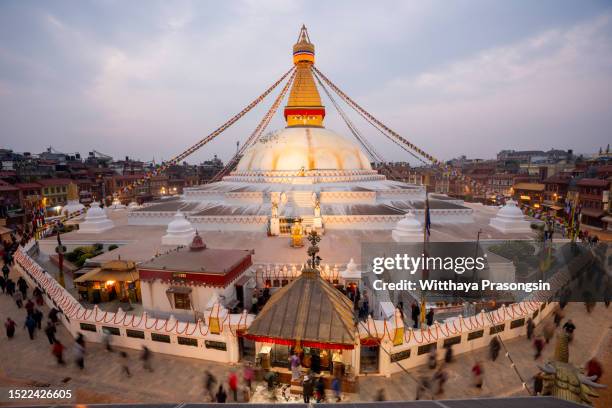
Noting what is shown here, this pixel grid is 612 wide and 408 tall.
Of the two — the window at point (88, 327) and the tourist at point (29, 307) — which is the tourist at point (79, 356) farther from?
the tourist at point (29, 307)

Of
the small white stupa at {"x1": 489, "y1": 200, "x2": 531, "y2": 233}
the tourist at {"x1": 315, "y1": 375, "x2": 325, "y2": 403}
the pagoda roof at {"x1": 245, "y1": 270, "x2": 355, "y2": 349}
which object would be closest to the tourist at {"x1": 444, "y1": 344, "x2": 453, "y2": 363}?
the tourist at {"x1": 315, "y1": 375, "x2": 325, "y2": 403}

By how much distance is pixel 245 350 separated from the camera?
27.0 feet

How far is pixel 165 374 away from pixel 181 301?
2.17m

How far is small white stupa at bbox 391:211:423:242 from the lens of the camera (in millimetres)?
15172

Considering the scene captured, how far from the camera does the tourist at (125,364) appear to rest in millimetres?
7432

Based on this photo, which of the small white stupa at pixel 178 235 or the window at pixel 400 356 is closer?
the window at pixel 400 356

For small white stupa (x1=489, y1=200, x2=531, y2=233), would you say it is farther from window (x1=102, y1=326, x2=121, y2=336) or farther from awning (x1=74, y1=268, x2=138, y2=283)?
window (x1=102, y1=326, x2=121, y2=336)

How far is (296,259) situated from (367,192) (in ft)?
32.7

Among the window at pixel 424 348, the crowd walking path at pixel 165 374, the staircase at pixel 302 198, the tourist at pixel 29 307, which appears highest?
the staircase at pixel 302 198

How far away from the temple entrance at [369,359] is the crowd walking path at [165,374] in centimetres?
21

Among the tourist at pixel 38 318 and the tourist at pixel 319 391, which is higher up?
the tourist at pixel 38 318

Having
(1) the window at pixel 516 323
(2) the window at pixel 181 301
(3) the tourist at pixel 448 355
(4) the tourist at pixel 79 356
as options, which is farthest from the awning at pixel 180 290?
(1) the window at pixel 516 323

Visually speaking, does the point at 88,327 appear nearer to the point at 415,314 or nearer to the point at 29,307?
the point at 29,307

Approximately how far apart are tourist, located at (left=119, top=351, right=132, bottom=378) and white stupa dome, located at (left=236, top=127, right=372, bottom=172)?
17.5m
